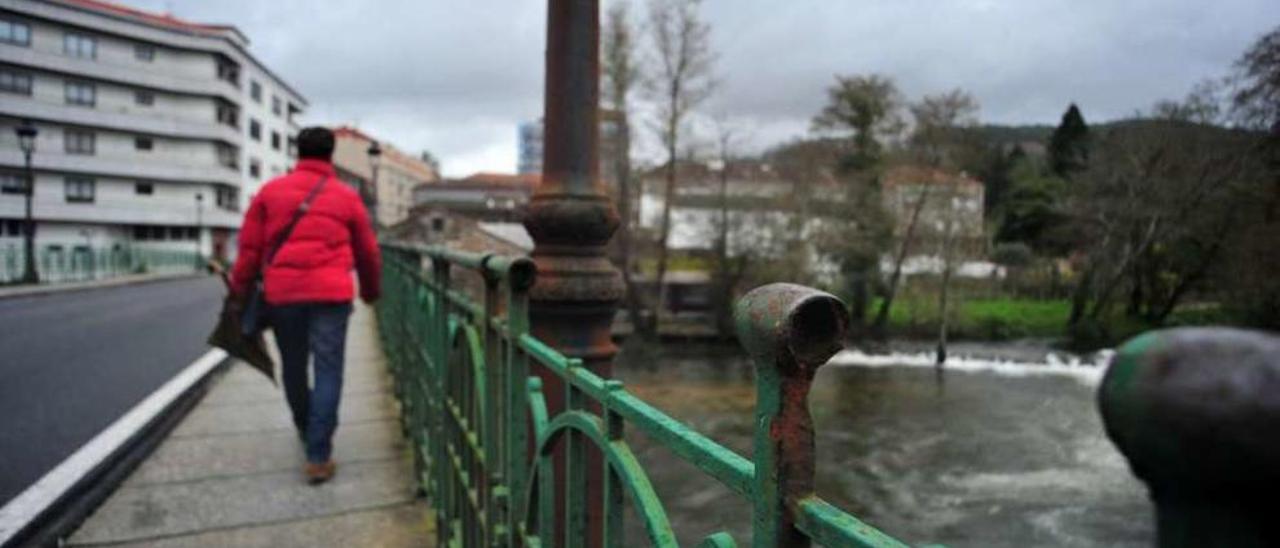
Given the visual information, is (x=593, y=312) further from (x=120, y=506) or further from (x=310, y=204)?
(x=120, y=506)

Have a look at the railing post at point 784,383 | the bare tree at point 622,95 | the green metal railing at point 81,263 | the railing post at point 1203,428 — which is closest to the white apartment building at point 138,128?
the green metal railing at point 81,263

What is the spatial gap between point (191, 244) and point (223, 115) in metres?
8.63

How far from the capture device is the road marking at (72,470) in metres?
3.04

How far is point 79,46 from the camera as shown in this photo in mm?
41812

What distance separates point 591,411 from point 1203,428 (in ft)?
4.02

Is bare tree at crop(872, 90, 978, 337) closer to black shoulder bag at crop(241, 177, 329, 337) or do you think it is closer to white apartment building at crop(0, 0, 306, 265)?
black shoulder bag at crop(241, 177, 329, 337)

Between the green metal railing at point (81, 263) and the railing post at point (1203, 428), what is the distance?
27.6m

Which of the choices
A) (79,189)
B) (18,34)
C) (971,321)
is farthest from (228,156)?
(971,321)

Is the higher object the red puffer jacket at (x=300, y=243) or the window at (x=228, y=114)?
the window at (x=228, y=114)

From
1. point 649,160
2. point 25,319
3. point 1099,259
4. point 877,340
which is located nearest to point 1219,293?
point 1099,259

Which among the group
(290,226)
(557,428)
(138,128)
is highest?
(138,128)

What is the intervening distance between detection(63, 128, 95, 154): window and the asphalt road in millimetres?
32669

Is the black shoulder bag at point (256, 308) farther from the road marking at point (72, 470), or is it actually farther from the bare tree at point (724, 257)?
the bare tree at point (724, 257)

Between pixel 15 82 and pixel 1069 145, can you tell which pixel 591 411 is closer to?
pixel 15 82
